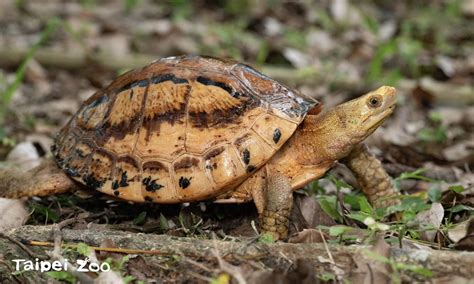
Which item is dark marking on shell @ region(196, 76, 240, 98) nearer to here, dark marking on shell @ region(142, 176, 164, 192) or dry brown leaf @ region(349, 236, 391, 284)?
dark marking on shell @ region(142, 176, 164, 192)

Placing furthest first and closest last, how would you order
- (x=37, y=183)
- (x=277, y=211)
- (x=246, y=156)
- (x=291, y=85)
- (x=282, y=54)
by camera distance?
(x=282, y=54) < (x=291, y=85) < (x=37, y=183) < (x=246, y=156) < (x=277, y=211)

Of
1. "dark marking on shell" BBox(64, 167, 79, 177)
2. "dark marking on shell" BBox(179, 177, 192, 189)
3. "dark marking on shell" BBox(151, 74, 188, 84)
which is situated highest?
"dark marking on shell" BBox(151, 74, 188, 84)

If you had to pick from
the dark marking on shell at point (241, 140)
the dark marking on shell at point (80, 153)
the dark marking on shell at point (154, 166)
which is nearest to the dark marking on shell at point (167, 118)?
the dark marking on shell at point (154, 166)

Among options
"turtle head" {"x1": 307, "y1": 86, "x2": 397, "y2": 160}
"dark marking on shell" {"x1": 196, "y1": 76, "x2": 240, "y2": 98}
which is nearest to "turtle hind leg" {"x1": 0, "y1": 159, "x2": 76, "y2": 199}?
"dark marking on shell" {"x1": 196, "y1": 76, "x2": 240, "y2": 98}

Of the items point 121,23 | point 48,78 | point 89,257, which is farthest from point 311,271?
point 121,23

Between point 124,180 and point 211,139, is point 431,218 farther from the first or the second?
point 124,180

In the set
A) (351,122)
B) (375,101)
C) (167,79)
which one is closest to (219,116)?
(167,79)
